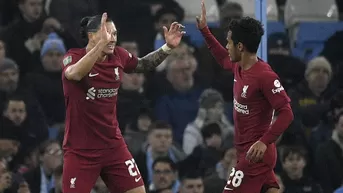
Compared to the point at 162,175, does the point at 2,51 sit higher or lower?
higher

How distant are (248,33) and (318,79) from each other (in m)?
3.58

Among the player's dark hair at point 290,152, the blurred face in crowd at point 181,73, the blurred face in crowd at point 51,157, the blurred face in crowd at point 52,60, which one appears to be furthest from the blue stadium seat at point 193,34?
the blurred face in crowd at point 51,157

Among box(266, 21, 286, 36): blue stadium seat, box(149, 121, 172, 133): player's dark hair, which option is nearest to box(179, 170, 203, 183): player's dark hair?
box(149, 121, 172, 133): player's dark hair

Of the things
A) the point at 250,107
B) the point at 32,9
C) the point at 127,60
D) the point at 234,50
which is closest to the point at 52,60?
the point at 32,9

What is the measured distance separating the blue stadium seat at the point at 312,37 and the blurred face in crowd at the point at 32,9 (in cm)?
259

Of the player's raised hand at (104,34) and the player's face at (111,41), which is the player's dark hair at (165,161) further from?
the player's raised hand at (104,34)

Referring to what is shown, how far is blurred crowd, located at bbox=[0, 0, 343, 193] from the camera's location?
397 inches

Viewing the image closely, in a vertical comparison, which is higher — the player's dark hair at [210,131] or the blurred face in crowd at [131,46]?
the blurred face in crowd at [131,46]

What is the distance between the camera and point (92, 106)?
7.68 meters

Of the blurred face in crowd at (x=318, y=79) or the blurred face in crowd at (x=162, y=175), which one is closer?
the blurred face in crowd at (x=162, y=175)

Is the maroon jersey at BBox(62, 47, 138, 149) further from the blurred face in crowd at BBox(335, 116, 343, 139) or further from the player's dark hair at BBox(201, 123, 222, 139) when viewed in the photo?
the blurred face in crowd at BBox(335, 116, 343, 139)

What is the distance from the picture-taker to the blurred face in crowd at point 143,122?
10.6 m

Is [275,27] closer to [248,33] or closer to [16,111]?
[16,111]

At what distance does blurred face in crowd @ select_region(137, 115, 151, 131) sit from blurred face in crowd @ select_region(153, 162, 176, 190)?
718 millimetres
